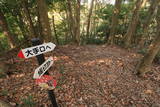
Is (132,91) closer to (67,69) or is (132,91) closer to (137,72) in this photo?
(137,72)

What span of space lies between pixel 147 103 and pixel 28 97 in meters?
3.90

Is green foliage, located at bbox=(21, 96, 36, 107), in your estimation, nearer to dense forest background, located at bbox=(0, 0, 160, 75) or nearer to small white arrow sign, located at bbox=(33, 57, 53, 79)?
small white arrow sign, located at bbox=(33, 57, 53, 79)

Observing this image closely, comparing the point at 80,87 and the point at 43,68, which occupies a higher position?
the point at 43,68

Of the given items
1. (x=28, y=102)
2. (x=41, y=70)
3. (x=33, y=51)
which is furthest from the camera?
A: (x=28, y=102)

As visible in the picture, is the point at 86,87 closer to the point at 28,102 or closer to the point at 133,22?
the point at 28,102

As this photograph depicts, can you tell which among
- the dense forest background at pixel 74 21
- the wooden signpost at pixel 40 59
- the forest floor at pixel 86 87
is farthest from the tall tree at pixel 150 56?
the wooden signpost at pixel 40 59

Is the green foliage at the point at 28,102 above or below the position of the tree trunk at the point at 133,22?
below

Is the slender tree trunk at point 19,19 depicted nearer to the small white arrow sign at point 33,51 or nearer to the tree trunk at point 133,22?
the small white arrow sign at point 33,51

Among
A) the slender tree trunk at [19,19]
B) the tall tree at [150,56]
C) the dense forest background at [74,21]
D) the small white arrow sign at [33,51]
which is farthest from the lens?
the slender tree trunk at [19,19]

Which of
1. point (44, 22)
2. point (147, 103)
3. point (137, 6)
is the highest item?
point (137, 6)

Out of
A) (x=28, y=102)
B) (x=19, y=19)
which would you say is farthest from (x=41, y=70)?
(x=19, y=19)

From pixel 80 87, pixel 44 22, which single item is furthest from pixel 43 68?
pixel 44 22

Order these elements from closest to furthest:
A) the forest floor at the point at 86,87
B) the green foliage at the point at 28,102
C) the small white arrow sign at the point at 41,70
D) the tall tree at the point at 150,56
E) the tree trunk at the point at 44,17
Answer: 1. the small white arrow sign at the point at 41,70
2. the green foliage at the point at 28,102
3. the forest floor at the point at 86,87
4. the tall tree at the point at 150,56
5. the tree trunk at the point at 44,17

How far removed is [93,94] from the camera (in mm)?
3518
